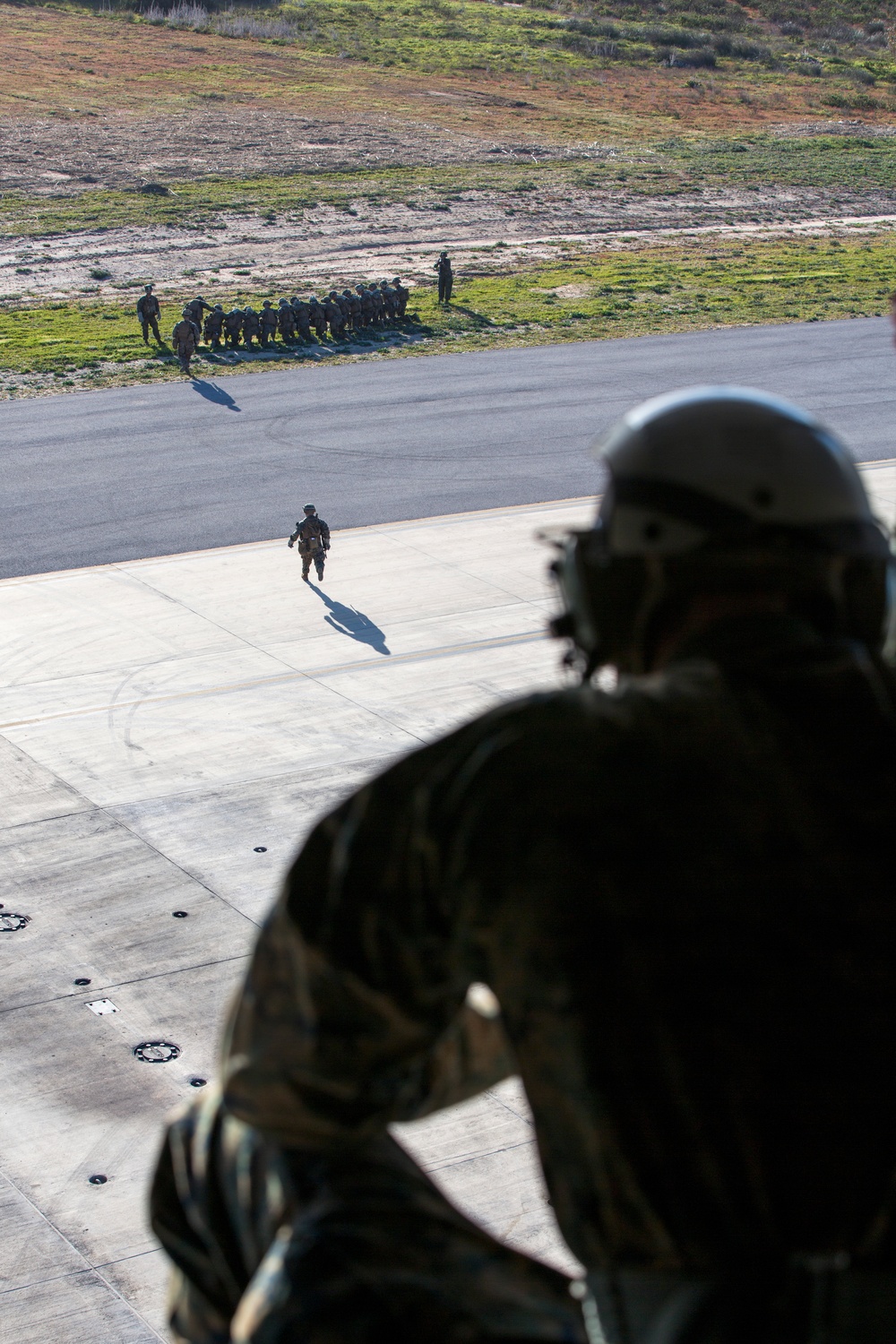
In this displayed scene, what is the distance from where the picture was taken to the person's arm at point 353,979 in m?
1.56

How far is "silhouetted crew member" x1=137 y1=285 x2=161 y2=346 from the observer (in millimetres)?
33909

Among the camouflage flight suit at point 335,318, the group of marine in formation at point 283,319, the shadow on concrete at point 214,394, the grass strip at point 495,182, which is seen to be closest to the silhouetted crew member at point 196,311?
the group of marine in formation at point 283,319

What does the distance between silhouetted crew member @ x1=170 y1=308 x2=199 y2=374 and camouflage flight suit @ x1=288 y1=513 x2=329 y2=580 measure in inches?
568

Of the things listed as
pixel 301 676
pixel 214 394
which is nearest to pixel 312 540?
pixel 301 676

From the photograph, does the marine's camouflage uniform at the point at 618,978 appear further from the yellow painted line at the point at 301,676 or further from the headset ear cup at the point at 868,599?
the yellow painted line at the point at 301,676

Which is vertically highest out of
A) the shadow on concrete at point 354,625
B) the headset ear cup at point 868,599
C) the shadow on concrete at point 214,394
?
the headset ear cup at point 868,599

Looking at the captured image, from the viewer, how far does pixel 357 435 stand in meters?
27.0

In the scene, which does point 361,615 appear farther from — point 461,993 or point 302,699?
point 461,993

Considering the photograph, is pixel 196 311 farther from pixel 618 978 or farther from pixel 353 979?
pixel 618 978

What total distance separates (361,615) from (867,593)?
1600 cm

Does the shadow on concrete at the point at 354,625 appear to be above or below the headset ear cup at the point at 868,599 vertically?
below

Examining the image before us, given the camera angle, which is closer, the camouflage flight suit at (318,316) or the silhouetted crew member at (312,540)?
the silhouetted crew member at (312,540)

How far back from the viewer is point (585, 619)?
5.76 ft

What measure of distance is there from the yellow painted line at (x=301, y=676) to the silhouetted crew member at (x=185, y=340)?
1708cm
